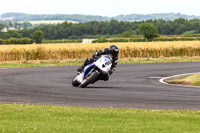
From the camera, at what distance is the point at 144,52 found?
44344 millimetres

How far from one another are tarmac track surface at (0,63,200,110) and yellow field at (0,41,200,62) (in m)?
16.0

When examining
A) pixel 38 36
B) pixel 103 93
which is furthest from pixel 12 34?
pixel 103 93

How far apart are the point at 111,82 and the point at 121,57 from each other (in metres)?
21.6

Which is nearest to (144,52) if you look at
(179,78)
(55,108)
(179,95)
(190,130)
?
(179,78)

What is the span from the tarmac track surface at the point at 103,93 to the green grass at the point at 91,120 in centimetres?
149

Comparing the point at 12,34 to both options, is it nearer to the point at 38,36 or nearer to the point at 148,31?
the point at 38,36

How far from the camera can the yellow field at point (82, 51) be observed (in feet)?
134

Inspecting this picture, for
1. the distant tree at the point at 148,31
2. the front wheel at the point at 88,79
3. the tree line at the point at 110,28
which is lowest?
the tree line at the point at 110,28

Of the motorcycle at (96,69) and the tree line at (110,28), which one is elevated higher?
the motorcycle at (96,69)

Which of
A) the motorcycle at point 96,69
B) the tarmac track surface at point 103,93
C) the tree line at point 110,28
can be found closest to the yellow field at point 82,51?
the tarmac track surface at point 103,93

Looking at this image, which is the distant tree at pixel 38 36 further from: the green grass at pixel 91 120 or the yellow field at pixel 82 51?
the green grass at pixel 91 120

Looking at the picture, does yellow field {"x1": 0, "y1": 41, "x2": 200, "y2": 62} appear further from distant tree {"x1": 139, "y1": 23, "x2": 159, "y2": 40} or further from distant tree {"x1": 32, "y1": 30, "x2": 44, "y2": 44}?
distant tree {"x1": 139, "y1": 23, "x2": 159, "y2": 40}

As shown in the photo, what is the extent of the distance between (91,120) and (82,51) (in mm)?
31463

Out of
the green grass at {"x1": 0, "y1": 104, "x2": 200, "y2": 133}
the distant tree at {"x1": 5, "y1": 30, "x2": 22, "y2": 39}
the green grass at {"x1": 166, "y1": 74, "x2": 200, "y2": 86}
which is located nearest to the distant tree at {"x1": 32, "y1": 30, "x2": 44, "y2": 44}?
the distant tree at {"x1": 5, "y1": 30, "x2": 22, "y2": 39}
